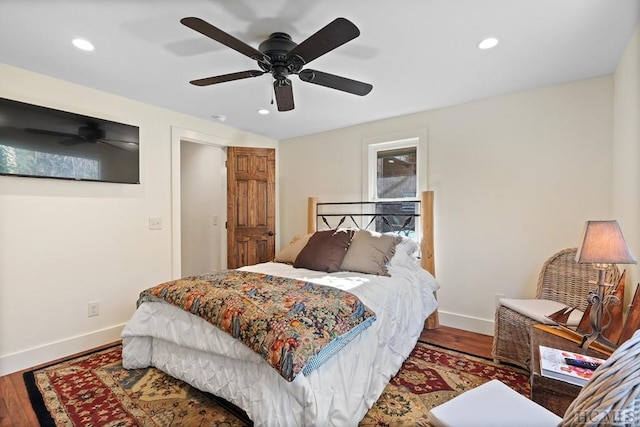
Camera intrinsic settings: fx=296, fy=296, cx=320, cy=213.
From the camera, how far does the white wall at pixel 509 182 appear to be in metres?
2.52

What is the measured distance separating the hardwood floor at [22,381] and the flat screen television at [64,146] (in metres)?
1.55

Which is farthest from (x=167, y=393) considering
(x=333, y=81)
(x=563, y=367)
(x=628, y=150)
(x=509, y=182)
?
(x=628, y=150)

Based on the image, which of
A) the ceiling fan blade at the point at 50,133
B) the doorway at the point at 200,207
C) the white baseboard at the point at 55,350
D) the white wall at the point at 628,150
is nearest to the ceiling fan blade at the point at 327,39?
the white wall at the point at 628,150

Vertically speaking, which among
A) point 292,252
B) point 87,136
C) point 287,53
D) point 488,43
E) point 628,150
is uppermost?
point 488,43

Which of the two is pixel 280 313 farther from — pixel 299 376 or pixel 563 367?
pixel 563 367

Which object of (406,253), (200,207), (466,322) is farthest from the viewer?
(200,207)

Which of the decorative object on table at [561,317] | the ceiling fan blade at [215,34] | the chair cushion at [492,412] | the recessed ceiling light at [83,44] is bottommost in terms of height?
the chair cushion at [492,412]

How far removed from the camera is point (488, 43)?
6.49 feet

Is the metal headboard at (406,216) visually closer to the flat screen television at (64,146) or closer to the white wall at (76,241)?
the white wall at (76,241)

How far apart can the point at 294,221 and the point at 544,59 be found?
329 centimetres

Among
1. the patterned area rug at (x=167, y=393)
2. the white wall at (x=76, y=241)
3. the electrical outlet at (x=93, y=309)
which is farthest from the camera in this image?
the electrical outlet at (x=93, y=309)

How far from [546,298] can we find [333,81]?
246cm

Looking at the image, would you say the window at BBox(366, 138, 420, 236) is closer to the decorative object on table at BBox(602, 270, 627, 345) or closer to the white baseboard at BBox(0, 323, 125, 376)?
the decorative object on table at BBox(602, 270, 627, 345)

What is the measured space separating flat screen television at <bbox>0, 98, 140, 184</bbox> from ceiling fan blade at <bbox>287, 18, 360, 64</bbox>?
209 cm
